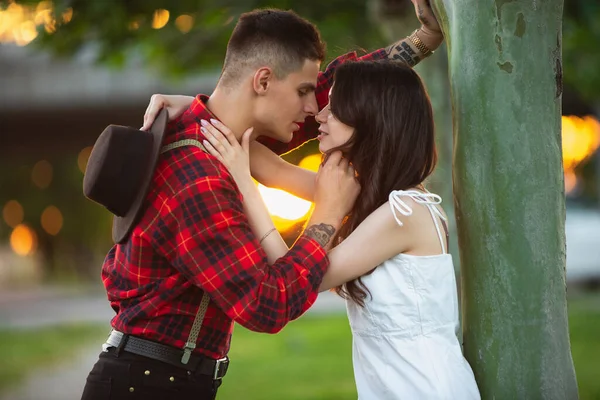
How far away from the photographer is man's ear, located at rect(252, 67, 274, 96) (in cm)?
324

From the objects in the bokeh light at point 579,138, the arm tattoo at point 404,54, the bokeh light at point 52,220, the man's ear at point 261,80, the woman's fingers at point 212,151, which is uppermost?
the arm tattoo at point 404,54

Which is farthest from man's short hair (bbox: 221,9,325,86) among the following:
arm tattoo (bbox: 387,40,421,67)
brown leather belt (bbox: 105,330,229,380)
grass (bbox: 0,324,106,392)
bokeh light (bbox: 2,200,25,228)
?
bokeh light (bbox: 2,200,25,228)

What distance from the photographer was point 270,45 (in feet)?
10.8

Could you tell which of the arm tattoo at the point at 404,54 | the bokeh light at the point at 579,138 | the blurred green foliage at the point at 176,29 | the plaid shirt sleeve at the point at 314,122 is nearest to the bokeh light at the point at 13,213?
the bokeh light at the point at 579,138

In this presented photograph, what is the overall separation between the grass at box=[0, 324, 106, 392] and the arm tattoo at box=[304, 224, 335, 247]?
649 centimetres

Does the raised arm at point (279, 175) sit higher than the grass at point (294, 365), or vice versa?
the raised arm at point (279, 175)

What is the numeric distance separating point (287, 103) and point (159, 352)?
1007 millimetres

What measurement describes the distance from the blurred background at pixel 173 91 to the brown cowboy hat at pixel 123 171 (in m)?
0.89

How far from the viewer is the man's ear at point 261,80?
3.24 m

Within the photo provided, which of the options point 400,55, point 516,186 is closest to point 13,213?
point 400,55

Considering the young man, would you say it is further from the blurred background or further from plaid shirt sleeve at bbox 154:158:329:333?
the blurred background

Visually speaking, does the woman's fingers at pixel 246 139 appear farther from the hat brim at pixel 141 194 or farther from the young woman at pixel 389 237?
the hat brim at pixel 141 194

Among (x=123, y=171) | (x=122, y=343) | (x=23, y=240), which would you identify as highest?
(x=123, y=171)

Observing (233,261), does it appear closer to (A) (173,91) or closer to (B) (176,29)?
(B) (176,29)
